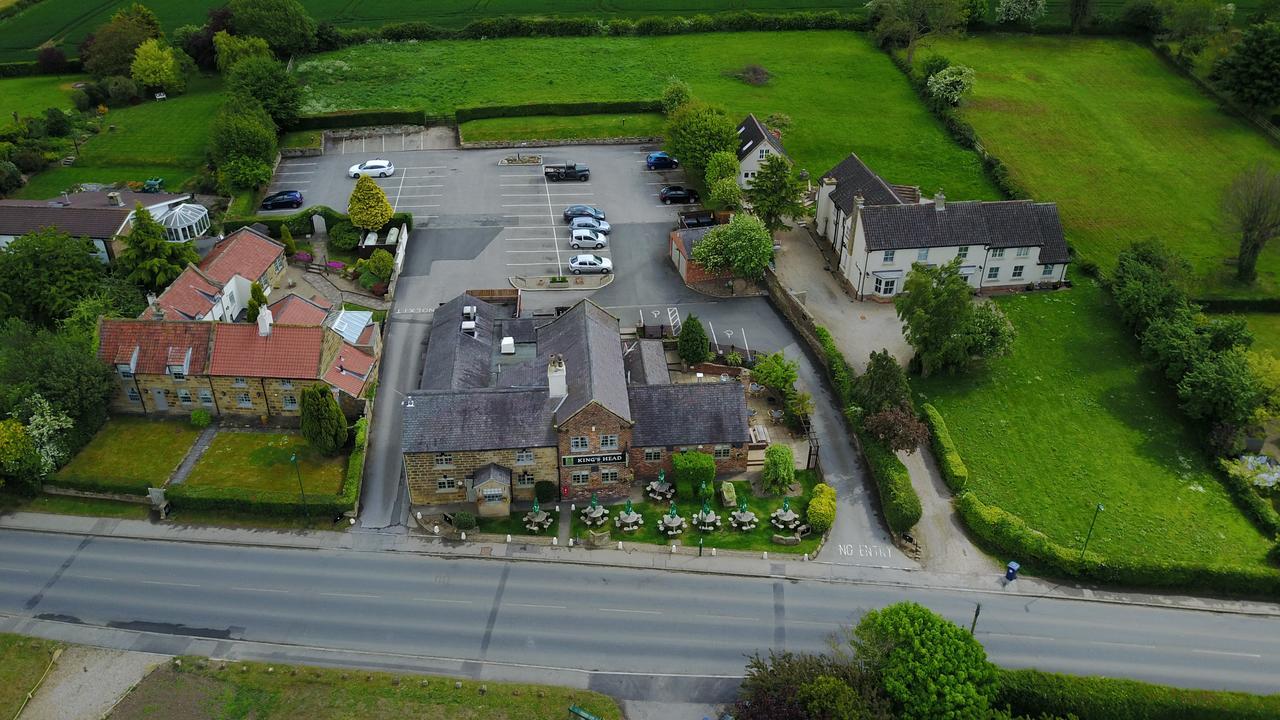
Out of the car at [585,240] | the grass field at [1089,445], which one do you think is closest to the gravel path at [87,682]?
the car at [585,240]

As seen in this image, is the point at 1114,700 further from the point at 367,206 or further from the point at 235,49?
the point at 235,49

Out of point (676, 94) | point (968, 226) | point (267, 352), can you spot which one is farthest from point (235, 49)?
point (968, 226)

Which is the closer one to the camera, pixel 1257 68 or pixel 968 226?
pixel 968 226

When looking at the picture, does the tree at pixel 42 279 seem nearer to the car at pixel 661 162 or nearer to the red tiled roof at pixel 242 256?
the red tiled roof at pixel 242 256

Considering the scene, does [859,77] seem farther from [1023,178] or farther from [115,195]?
[115,195]

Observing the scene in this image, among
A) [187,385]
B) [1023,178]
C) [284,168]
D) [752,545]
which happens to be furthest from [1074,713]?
[284,168]

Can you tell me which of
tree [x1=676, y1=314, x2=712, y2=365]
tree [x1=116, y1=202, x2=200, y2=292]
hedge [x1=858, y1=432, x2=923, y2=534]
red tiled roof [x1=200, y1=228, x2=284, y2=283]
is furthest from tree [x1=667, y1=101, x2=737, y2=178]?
tree [x1=116, y1=202, x2=200, y2=292]
